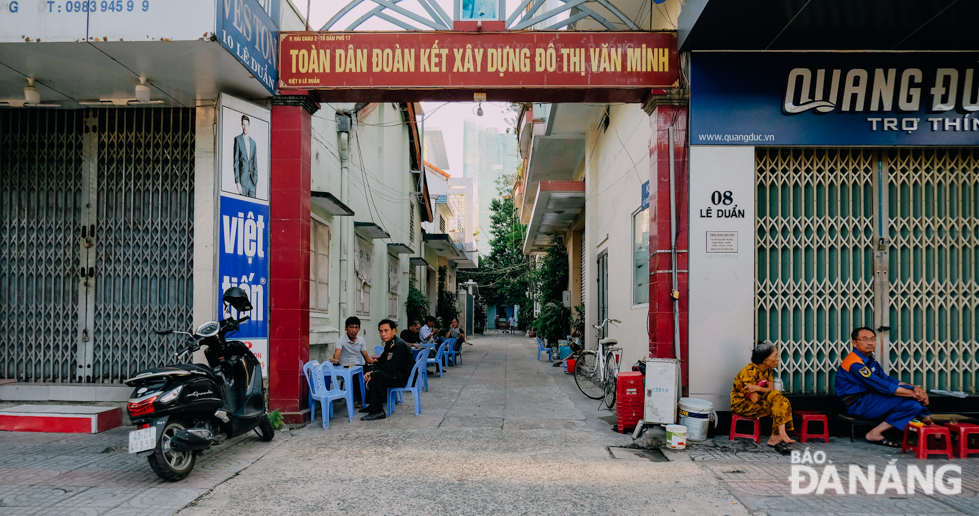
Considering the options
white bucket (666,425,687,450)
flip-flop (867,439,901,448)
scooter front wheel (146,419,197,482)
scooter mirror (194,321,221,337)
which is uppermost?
scooter mirror (194,321,221,337)

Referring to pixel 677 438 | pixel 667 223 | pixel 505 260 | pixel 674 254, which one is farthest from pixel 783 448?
pixel 505 260

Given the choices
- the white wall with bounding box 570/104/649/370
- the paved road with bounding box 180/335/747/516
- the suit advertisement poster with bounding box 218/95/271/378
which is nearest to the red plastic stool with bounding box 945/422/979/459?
the paved road with bounding box 180/335/747/516

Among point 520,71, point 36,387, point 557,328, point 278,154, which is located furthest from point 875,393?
point 557,328

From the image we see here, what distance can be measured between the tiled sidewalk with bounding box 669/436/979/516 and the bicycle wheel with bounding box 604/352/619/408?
1900 mm

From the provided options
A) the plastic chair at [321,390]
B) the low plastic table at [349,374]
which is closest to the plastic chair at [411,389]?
the low plastic table at [349,374]

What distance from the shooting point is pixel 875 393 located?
6.31m

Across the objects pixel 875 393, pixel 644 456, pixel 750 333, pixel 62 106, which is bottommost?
pixel 644 456

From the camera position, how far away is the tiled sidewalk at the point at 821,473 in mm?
4391

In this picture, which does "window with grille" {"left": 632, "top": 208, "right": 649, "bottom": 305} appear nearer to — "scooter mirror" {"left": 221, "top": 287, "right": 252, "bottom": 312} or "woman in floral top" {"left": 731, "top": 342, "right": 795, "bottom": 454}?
"woman in floral top" {"left": 731, "top": 342, "right": 795, "bottom": 454}

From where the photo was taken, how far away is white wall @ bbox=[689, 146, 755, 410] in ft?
22.6

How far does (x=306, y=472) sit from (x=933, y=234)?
22.7ft

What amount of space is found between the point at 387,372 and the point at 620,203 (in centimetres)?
451

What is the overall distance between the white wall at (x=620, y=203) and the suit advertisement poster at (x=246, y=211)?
15.3 ft

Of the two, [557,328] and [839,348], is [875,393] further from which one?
[557,328]
